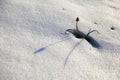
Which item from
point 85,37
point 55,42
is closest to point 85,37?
point 85,37

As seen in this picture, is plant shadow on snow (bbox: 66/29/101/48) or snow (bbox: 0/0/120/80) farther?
plant shadow on snow (bbox: 66/29/101/48)

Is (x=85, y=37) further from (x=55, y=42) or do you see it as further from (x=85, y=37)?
(x=55, y=42)

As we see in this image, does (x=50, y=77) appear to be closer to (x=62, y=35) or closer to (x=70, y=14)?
(x=62, y=35)

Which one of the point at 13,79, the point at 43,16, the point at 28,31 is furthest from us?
the point at 43,16

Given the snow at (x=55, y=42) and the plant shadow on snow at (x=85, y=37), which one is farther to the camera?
the plant shadow on snow at (x=85, y=37)

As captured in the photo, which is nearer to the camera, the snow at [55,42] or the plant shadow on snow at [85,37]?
the snow at [55,42]

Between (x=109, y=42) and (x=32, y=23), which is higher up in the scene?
(x=32, y=23)

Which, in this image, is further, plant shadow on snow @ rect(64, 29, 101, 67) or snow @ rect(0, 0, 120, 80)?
plant shadow on snow @ rect(64, 29, 101, 67)

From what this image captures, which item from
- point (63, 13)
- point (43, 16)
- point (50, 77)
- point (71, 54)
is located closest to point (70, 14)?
point (63, 13)
